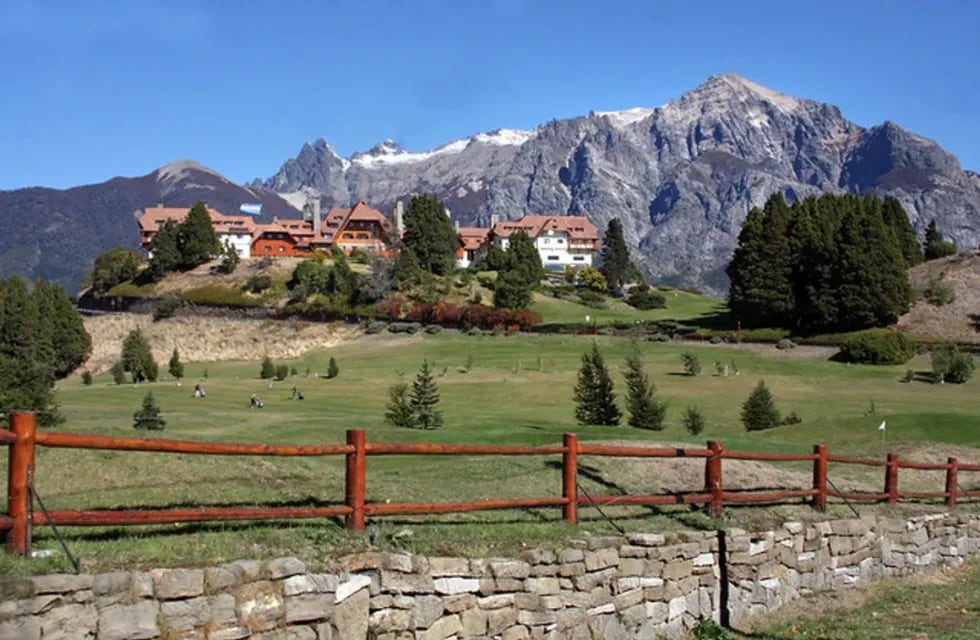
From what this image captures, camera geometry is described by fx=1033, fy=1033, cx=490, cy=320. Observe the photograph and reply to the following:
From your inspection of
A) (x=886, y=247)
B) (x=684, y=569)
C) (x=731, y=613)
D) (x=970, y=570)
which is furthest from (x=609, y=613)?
(x=886, y=247)

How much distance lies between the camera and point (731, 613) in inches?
502

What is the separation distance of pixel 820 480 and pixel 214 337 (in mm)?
77615

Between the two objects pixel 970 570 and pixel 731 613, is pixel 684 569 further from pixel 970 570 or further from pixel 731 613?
pixel 970 570

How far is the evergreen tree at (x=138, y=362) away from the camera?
53.8 meters

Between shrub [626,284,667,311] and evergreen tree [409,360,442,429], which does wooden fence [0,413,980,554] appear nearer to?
evergreen tree [409,360,442,429]

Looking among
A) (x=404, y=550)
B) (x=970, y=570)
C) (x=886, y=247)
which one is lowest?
(x=970, y=570)

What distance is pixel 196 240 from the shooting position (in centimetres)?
10956

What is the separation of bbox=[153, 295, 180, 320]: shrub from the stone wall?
86177 millimetres

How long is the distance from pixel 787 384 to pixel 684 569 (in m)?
41.6

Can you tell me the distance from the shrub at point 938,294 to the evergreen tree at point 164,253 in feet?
240

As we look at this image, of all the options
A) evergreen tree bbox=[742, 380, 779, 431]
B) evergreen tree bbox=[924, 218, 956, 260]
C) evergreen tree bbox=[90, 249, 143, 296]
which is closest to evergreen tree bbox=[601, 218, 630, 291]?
evergreen tree bbox=[924, 218, 956, 260]

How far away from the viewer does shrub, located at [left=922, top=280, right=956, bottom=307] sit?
258 ft

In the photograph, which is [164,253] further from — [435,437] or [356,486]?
[356,486]

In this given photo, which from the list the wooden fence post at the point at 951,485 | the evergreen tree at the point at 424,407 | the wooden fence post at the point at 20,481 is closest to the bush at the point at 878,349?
the evergreen tree at the point at 424,407
